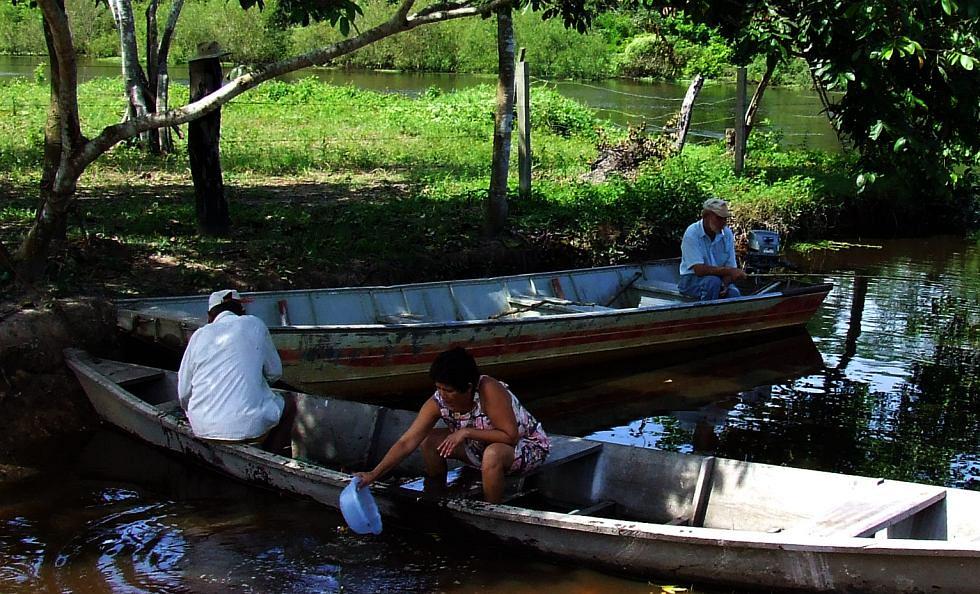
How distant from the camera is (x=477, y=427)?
19.8ft

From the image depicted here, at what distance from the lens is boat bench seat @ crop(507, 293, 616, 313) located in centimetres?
1028

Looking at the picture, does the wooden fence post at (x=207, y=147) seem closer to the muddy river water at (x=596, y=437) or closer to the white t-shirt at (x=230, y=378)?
the muddy river water at (x=596, y=437)

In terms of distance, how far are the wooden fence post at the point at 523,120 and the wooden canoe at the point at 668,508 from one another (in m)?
6.54

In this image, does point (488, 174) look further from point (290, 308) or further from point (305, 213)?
point (290, 308)

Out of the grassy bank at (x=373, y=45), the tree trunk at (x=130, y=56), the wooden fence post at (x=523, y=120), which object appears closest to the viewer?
the wooden fence post at (x=523, y=120)

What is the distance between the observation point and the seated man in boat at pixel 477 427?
5.71 m

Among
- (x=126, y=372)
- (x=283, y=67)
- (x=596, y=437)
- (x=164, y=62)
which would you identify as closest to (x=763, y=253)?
(x=596, y=437)

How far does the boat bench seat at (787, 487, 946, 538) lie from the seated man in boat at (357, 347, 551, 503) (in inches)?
60.6

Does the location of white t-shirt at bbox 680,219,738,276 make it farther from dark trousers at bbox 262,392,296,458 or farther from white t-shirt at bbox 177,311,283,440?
white t-shirt at bbox 177,311,283,440

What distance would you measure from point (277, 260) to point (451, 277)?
6.47 ft

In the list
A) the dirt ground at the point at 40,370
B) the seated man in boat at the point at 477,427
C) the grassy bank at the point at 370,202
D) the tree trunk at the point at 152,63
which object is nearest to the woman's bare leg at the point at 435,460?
the seated man in boat at the point at 477,427

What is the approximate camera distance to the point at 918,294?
518 inches

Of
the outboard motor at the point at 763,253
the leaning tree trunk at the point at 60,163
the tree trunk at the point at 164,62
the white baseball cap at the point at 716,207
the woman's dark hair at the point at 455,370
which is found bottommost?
the outboard motor at the point at 763,253

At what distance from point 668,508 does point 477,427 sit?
49.6 inches
